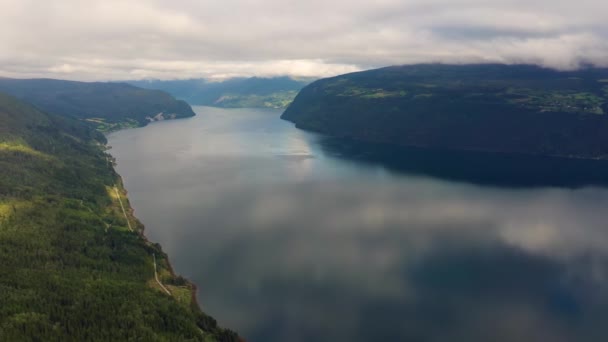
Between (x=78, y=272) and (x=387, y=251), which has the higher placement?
(x=78, y=272)

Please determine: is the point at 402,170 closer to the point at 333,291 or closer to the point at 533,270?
the point at 533,270

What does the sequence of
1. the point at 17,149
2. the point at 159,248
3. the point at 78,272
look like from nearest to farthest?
the point at 78,272
the point at 159,248
the point at 17,149

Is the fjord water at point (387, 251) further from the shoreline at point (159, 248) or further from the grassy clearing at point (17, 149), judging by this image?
the grassy clearing at point (17, 149)

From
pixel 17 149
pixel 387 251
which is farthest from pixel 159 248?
pixel 17 149

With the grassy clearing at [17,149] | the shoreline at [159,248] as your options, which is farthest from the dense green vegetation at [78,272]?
A: the grassy clearing at [17,149]

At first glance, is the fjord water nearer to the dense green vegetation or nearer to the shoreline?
the shoreline

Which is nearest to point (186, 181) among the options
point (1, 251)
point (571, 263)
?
point (1, 251)

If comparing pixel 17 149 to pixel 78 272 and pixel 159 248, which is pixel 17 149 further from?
pixel 78 272
